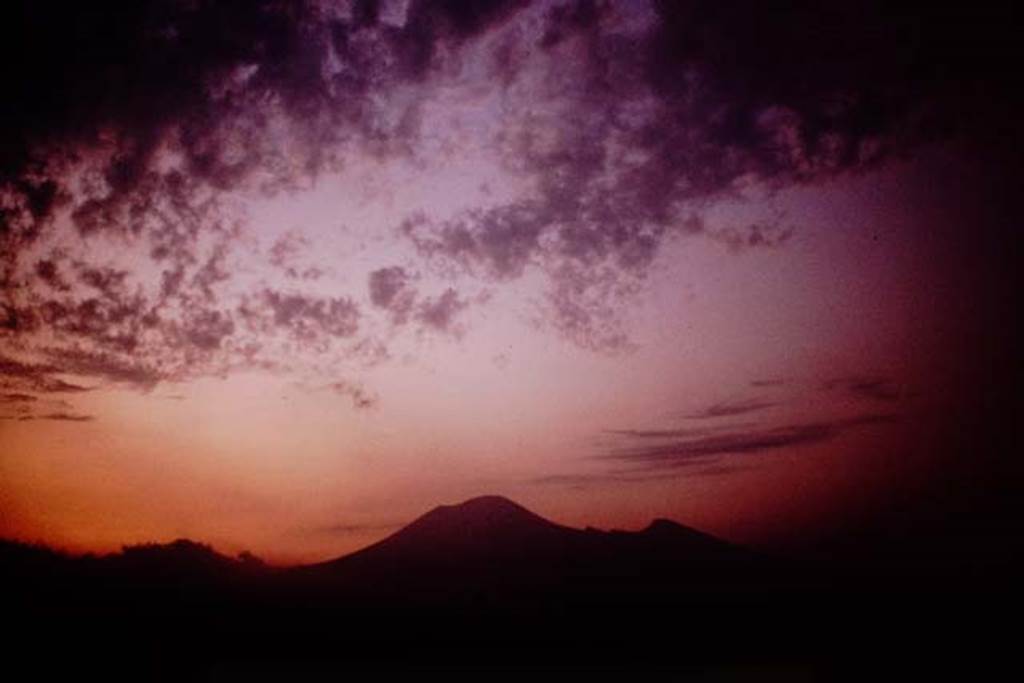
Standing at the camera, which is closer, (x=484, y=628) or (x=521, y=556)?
(x=484, y=628)

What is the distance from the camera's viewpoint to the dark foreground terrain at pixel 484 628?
6047mm

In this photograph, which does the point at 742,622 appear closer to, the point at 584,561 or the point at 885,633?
the point at 885,633

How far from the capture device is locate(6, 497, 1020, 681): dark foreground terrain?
6047 millimetres

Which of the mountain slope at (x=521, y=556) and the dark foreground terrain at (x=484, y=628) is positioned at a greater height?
the dark foreground terrain at (x=484, y=628)

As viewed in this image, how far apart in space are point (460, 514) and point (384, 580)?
9.87 metres

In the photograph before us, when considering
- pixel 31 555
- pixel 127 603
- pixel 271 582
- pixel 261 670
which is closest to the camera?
pixel 261 670

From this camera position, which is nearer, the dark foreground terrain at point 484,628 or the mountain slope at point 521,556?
the dark foreground terrain at point 484,628

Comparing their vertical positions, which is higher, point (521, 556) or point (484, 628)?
point (484, 628)

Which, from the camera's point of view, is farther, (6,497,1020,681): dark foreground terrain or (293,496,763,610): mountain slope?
(293,496,763,610): mountain slope

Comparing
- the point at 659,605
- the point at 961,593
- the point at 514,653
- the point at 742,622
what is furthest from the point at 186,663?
the point at 961,593

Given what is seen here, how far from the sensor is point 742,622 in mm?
8133

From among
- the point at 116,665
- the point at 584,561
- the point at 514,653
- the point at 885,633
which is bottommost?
the point at 584,561

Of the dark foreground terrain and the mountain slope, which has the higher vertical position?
the dark foreground terrain

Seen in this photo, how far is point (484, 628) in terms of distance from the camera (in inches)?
304
